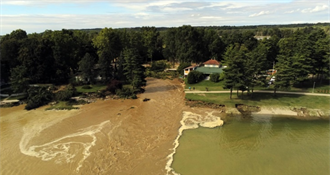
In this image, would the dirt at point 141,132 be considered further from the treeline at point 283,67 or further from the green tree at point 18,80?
the green tree at point 18,80

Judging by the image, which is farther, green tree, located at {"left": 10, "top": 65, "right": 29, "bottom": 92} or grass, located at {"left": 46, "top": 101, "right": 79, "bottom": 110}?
green tree, located at {"left": 10, "top": 65, "right": 29, "bottom": 92}

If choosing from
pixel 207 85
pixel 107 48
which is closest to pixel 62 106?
pixel 107 48

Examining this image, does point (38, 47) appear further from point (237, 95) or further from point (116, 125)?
point (237, 95)

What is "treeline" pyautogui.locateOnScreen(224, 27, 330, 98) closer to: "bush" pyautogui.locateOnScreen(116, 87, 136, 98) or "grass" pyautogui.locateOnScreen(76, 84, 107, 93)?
"bush" pyautogui.locateOnScreen(116, 87, 136, 98)

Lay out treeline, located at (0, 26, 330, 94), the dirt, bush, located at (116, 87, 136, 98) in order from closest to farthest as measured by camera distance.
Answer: the dirt
treeline, located at (0, 26, 330, 94)
bush, located at (116, 87, 136, 98)

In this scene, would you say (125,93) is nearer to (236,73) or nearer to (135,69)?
(135,69)

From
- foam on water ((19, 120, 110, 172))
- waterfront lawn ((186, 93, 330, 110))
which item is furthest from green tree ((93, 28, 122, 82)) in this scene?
foam on water ((19, 120, 110, 172))
